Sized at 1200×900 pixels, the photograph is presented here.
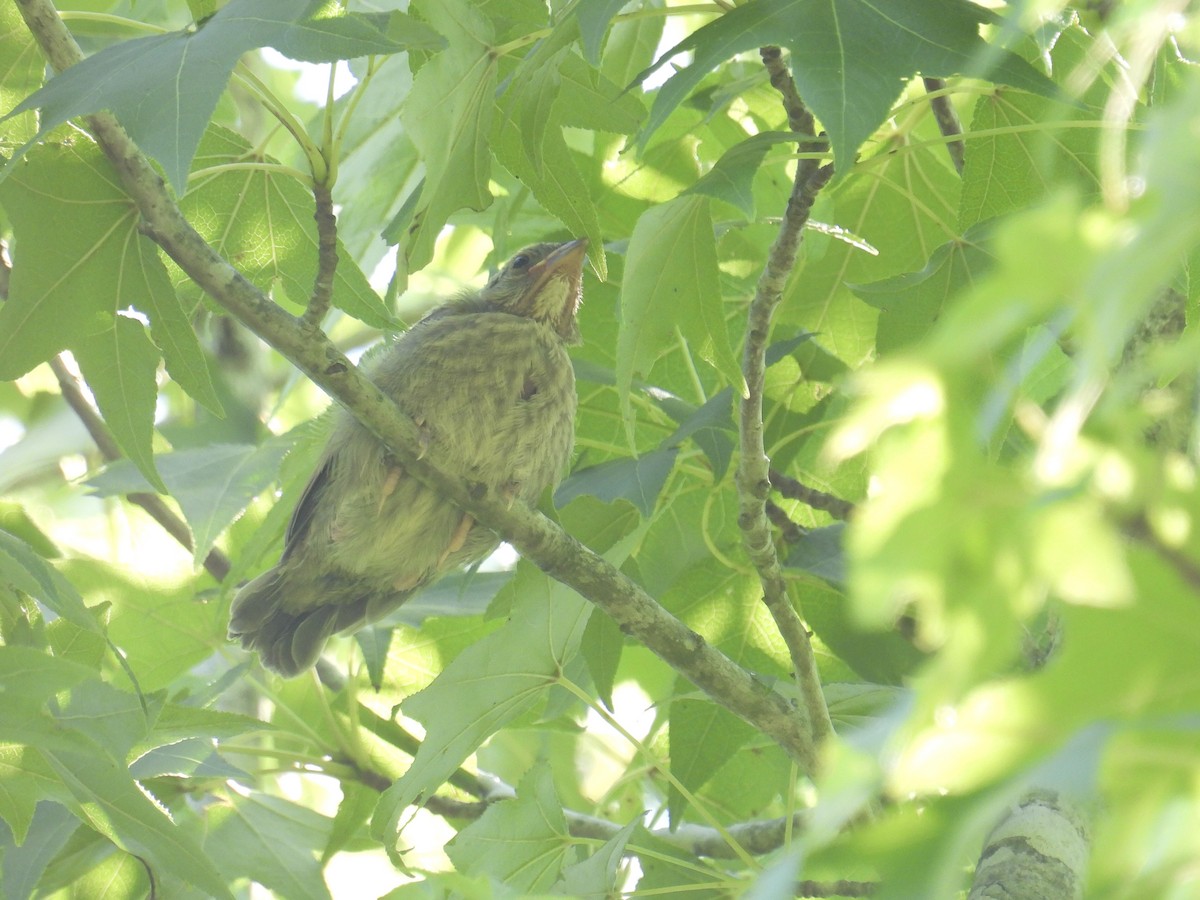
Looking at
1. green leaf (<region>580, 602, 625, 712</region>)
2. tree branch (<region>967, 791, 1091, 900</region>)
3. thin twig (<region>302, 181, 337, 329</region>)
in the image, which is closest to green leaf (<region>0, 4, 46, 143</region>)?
thin twig (<region>302, 181, 337, 329</region>)

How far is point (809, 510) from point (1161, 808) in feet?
11.0

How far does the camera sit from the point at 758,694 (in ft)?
10.4

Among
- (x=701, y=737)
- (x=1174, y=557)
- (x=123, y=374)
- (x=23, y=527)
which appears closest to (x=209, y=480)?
(x=23, y=527)

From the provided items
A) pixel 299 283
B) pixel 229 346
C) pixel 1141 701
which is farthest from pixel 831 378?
pixel 229 346

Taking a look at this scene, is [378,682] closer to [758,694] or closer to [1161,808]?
[758,694]

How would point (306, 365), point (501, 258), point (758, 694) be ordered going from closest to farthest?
point (306, 365) < point (758, 694) < point (501, 258)

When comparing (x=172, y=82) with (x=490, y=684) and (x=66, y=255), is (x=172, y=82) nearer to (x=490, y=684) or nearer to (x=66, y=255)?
(x=66, y=255)

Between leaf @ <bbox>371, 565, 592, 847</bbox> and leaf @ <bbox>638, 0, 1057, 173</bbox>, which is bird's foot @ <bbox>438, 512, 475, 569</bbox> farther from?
leaf @ <bbox>638, 0, 1057, 173</bbox>

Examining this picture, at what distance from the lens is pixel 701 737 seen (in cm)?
370

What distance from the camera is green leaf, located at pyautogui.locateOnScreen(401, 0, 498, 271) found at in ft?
8.47

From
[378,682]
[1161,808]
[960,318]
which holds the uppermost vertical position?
[960,318]

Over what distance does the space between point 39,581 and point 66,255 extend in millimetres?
762

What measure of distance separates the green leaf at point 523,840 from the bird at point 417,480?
858 millimetres

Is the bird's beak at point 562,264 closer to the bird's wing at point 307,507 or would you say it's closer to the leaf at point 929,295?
the bird's wing at point 307,507
